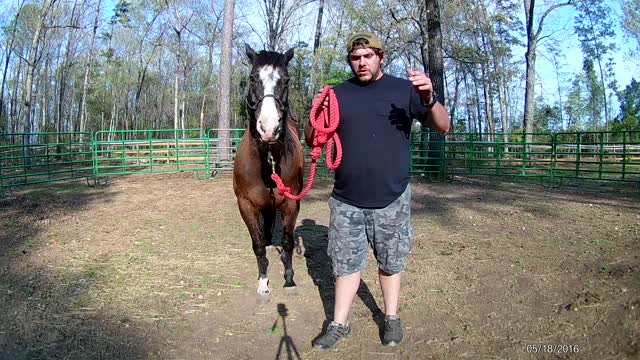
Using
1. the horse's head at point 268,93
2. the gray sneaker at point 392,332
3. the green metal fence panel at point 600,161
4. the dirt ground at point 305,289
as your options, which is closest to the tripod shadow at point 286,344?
the dirt ground at point 305,289

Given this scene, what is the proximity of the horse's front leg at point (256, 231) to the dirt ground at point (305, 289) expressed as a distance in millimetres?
154

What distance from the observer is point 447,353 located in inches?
122

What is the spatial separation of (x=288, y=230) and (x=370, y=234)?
137cm

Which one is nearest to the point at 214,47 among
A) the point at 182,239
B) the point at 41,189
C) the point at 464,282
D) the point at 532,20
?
the point at 532,20

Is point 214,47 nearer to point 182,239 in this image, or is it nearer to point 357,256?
point 182,239

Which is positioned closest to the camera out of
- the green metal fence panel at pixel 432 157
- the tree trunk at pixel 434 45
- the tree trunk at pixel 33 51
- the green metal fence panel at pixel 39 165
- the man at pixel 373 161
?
the man at pixel 373 161

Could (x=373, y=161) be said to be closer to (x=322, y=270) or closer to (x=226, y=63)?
(x=322, y=270)

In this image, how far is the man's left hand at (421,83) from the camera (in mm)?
2613

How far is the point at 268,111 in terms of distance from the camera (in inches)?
119

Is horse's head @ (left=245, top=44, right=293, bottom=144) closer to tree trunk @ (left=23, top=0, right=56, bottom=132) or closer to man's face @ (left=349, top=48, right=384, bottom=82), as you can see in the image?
man's face @ (left=349, top=48, right=384, bottom=82)

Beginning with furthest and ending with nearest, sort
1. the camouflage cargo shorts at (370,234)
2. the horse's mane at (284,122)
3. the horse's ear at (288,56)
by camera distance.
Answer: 1. the horse's ear at (288,56)
2. the horse's mane at (284,122)
3. the camouflage cargo shorts at (370,234)

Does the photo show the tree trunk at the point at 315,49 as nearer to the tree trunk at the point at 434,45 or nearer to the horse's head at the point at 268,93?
the tree trunk at the point at 434,45

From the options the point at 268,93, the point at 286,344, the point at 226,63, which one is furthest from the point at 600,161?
the point at 226,63

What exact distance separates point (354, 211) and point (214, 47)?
A: 3929 centimetres
